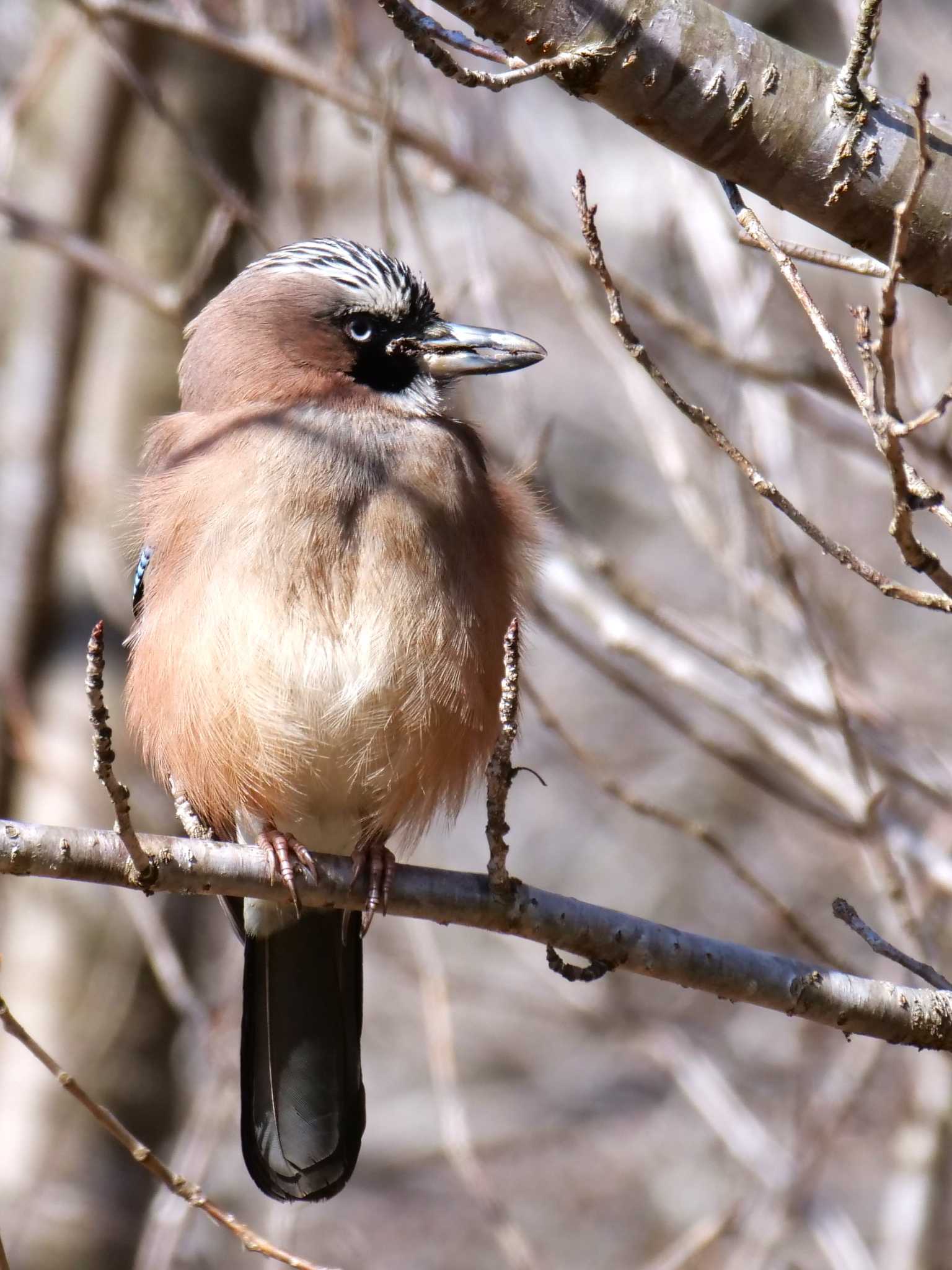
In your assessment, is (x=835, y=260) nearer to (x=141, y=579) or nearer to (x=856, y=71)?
(x=856, y=71)

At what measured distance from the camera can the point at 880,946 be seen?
10.6 ft

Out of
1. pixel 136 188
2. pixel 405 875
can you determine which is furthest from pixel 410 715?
pixel 136 188

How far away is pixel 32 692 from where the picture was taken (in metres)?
6.75

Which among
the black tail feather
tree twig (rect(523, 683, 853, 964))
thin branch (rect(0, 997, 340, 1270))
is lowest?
thin branch (rect(0, 997, 340, 1270))

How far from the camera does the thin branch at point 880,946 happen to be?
127 inches

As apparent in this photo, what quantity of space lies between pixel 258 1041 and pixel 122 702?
2.49 metres

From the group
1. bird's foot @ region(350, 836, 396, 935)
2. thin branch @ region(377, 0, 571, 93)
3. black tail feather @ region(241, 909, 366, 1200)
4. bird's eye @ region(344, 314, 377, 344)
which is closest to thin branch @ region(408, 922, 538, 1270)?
black tail feather @ region(241, 909, 366, 1200)

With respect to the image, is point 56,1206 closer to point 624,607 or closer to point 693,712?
point 624,607

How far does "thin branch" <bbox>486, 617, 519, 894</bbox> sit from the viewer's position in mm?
3043

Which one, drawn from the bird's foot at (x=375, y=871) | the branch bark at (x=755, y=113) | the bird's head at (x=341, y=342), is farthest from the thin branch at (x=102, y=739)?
the bird's head at (x=341, y=342)

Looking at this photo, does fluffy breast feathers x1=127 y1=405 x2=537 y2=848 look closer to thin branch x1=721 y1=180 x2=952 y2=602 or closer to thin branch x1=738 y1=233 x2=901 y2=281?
thin branch x1=738 y1=233 x2=901 y2=281

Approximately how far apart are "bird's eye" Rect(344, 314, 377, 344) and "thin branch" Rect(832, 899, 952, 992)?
2441 millimetres

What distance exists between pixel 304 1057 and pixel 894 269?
3.14 metres

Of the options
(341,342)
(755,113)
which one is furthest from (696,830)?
(755,113)
